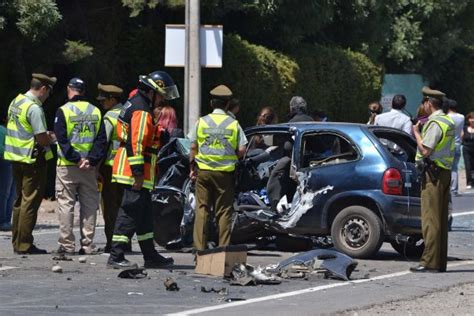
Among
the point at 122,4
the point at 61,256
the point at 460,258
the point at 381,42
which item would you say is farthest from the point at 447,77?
the point at 61,256

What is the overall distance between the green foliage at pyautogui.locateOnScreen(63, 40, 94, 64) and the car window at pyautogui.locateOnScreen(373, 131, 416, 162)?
6502mm

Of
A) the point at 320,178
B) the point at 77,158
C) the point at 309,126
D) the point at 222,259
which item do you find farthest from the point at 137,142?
the point at 309,126

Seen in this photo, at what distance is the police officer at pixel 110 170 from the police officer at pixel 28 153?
630mm

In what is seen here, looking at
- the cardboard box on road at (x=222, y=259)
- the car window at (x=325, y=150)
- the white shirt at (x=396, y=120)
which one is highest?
the white shirt at (x=396, y=120)

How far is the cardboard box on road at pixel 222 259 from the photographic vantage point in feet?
39.1

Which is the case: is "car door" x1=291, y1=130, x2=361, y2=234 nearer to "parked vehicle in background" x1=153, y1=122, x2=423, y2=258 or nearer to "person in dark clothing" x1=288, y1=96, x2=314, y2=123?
"parked vehicle in background" x1=153, y1=122, x2=423, y2=258

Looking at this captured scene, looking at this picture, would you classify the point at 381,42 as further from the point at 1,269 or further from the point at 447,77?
the point at 1,269

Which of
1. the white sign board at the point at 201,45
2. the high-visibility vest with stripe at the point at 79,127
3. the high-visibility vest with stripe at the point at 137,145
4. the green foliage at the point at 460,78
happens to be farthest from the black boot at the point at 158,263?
the green foliage at the point at 460,78

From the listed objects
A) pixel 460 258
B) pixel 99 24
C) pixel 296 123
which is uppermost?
pixel 99 24

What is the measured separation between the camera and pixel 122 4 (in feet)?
70.9

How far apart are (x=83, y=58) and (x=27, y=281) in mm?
9283

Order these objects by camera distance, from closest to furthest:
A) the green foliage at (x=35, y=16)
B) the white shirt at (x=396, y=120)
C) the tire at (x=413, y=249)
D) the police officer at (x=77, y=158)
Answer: the police officer at (x=77, y=158) → the tire at (x=413, y=249) → the green foliage at (x=35, y=16) → the white shirt at (x=396, y=120)

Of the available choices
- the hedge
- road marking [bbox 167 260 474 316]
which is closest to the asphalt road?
road marking [bbox 167 260 474 316]

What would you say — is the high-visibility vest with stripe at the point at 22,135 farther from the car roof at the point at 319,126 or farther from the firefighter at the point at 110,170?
the car roof at the point at 319,126
